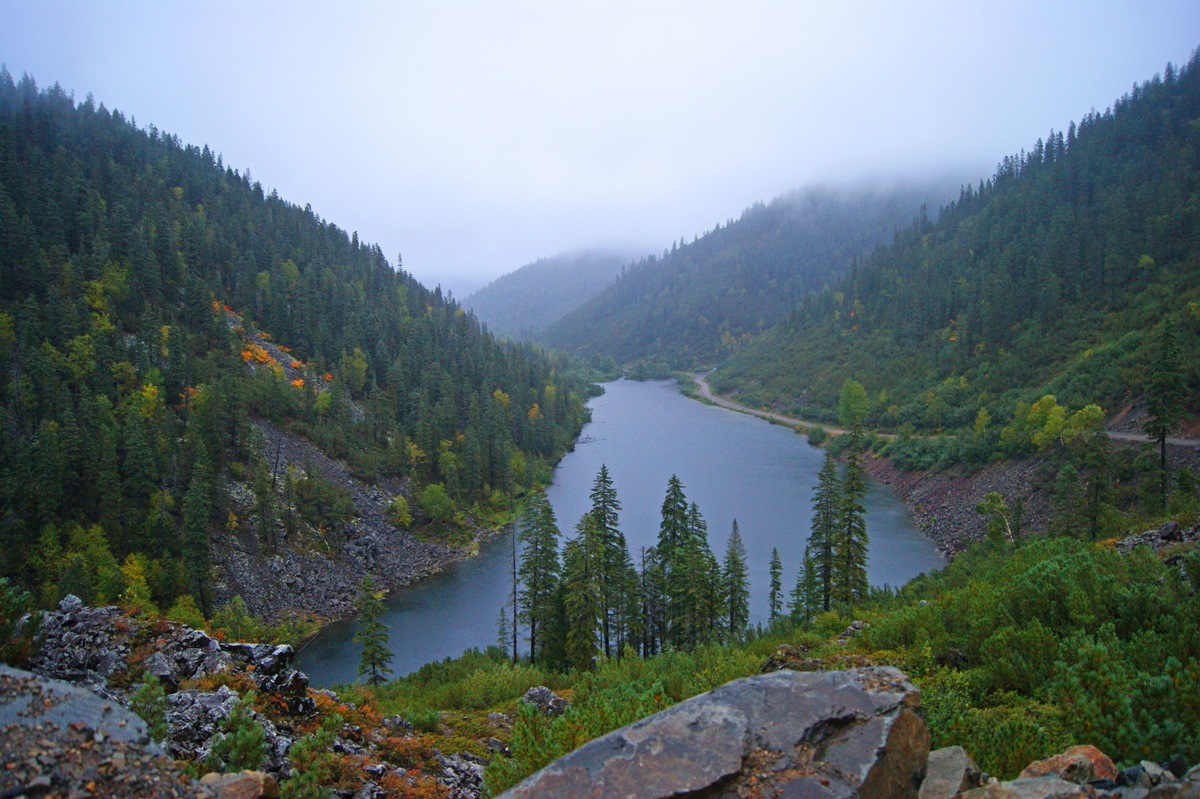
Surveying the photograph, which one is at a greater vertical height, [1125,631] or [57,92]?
[57,92]

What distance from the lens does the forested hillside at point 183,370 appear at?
38.4 meters

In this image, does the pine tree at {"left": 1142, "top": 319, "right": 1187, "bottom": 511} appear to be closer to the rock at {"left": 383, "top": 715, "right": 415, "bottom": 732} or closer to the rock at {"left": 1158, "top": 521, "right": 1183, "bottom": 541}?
the rock at {"left": 1158, "top": 521, "right": 1183, "bottom": 541}

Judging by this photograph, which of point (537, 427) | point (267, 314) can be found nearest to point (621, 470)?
point (537, 427)

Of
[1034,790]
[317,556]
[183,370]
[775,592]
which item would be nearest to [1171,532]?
[1034,790]

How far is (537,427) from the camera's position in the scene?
86062mm

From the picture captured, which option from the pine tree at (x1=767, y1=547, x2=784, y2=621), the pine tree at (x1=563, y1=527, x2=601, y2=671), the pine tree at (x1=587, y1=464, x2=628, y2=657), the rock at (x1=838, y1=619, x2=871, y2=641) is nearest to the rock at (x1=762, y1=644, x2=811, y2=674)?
the rock at (x1=838, y1=619, x2=871, y2=641)

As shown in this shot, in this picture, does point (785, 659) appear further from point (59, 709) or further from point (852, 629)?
point (59, 709)

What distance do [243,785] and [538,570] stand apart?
26.4 metres

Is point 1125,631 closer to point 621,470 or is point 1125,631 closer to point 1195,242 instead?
point 621,470

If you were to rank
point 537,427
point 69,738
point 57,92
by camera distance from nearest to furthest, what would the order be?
point 69,738
point 537,427
point 57,92

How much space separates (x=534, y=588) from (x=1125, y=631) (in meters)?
26.2

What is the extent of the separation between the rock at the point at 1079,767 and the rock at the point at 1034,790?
0.54 metres

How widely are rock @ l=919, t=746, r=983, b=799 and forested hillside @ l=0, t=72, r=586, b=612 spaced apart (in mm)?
38968

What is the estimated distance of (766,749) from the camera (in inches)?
217
